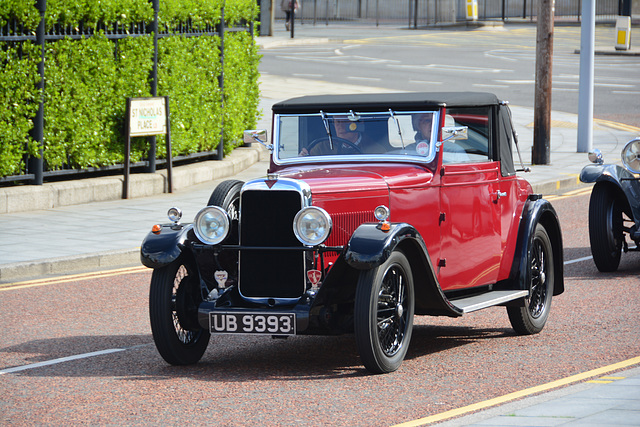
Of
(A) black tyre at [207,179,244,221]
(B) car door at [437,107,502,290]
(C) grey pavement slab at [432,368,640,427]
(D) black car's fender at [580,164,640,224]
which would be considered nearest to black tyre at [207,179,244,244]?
(A) black tyre at [207,179,244,221]

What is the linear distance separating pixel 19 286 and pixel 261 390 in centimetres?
410

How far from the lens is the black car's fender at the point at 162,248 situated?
6965 mm

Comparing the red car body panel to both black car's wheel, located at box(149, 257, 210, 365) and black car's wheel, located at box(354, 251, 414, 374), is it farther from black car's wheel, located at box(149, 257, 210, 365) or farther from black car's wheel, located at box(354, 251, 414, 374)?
black car's wheel, located at box(149, 257, 210, 365)

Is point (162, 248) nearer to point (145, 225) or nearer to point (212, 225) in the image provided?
point (212, 225)

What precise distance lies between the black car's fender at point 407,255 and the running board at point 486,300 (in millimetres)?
156

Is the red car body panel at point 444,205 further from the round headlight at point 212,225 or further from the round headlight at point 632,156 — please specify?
the round headlight at point 632,156

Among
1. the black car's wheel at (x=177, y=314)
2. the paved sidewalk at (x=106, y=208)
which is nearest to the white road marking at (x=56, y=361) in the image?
the black car's wheel at (x=177, y=314)

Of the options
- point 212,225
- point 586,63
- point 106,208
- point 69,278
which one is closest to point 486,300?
point 212,225

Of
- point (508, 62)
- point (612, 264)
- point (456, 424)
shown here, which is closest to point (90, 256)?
point (612, 264)

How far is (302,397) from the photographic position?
628 cm

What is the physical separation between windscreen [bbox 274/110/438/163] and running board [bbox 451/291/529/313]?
98 cm

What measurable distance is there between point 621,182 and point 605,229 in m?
0.51

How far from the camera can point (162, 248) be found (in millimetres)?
7020

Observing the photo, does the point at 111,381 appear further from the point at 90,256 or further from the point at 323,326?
the point at 90,256
